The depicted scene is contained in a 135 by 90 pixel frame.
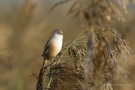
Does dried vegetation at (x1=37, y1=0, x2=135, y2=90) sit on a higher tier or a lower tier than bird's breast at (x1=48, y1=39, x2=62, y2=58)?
lower

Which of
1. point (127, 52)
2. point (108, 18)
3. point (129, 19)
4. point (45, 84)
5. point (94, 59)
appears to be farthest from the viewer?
point (129, 19)

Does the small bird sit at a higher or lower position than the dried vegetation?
higher

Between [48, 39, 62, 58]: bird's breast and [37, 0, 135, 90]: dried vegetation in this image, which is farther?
[48, 39, 62, 58]: bird's breast

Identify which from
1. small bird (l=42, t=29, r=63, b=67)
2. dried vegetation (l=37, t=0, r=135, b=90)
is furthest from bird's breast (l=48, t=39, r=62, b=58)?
dried vegetation (l=37, t=0, r=135, b=90)

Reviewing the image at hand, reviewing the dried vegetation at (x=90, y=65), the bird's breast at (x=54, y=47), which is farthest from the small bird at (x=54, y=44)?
the dried vegetation at (x=90, y=65)

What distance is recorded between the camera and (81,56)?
3098 mm

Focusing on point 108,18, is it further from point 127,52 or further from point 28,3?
point 127,52

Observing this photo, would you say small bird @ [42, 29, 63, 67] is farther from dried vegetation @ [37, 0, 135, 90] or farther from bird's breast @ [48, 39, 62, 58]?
dried vegetation @ [37, 0, 135, 90]

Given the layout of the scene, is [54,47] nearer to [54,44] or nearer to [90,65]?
[54,44]

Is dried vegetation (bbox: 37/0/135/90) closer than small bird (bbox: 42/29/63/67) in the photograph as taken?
Yes

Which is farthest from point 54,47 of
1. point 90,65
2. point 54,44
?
point 90,65

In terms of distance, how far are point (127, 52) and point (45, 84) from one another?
0.69 meters

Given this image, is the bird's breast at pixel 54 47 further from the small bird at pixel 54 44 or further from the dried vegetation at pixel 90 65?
the dried vegetation at pixel 90 65

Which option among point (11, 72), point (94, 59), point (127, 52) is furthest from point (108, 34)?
point (11, 72)
